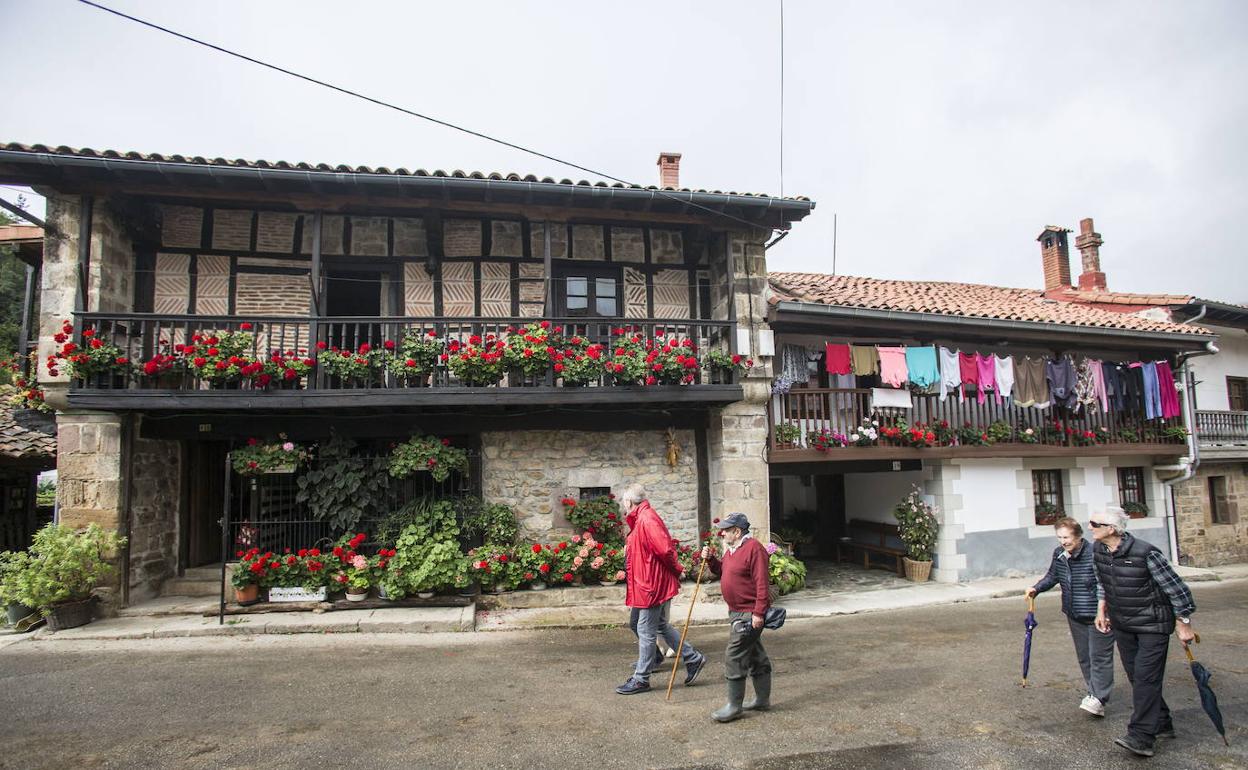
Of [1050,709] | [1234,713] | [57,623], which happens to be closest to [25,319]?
[57,623]

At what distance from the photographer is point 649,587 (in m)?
5.45

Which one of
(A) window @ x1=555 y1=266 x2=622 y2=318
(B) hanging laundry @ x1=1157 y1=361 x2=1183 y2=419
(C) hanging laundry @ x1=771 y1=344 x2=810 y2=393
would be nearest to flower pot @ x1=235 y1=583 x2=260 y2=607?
(A) window @ x1=555 y1=266 x2=622 y2=318

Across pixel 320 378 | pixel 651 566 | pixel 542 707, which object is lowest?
pixel 542 707

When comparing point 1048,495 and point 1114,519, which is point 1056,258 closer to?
point 1048,495

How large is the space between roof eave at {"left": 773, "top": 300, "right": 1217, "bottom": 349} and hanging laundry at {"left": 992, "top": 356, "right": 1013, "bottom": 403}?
57cm

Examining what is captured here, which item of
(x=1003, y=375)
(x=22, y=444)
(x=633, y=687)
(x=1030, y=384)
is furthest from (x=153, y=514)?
(x=1030, y=384)

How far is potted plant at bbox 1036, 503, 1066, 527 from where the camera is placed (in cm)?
1234

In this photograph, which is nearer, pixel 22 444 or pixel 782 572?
pixel 782 572

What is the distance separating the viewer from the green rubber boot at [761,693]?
4.91m

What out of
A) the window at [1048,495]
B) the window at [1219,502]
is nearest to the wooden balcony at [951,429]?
the window at [1048,495]

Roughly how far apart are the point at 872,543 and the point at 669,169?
8337 mm

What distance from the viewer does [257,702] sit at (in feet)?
17.2

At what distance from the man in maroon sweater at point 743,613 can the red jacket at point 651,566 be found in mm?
674

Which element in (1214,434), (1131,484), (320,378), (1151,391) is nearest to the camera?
(320,378)
